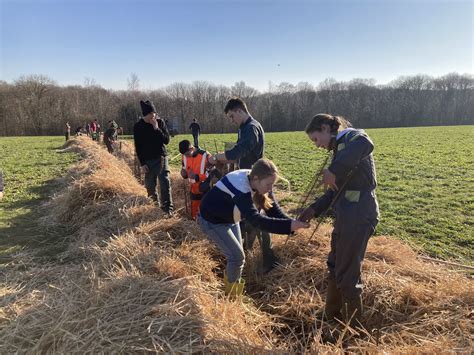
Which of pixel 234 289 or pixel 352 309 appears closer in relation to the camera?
pixel 352 309

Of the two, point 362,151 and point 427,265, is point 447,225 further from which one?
point 362,151

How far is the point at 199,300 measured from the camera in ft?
9.24

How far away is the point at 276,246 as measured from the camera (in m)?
4.69

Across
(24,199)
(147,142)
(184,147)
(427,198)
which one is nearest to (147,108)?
(147,142)

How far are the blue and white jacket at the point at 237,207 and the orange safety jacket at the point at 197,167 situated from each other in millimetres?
2160

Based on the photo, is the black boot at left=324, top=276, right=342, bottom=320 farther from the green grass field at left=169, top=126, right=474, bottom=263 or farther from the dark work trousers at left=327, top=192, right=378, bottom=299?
the green grass field at left=169, top=126, right=474, bottom=263

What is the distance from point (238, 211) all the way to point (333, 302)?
124 centimetres

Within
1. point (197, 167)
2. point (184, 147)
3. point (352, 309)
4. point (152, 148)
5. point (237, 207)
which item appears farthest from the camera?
→ point (152, 148)

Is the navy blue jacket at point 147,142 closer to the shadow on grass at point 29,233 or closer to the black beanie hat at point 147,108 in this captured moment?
the black beanie hat at point 147,108

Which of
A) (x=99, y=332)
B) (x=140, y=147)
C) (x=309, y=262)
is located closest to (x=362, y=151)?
(x=309, y=262)

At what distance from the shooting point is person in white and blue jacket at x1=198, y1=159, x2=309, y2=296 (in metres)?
2.91

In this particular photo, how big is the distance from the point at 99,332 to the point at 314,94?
264 feet

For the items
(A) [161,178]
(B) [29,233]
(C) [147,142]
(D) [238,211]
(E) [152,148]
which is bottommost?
(B) [29,233]

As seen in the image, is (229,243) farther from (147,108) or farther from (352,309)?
(147,108)
